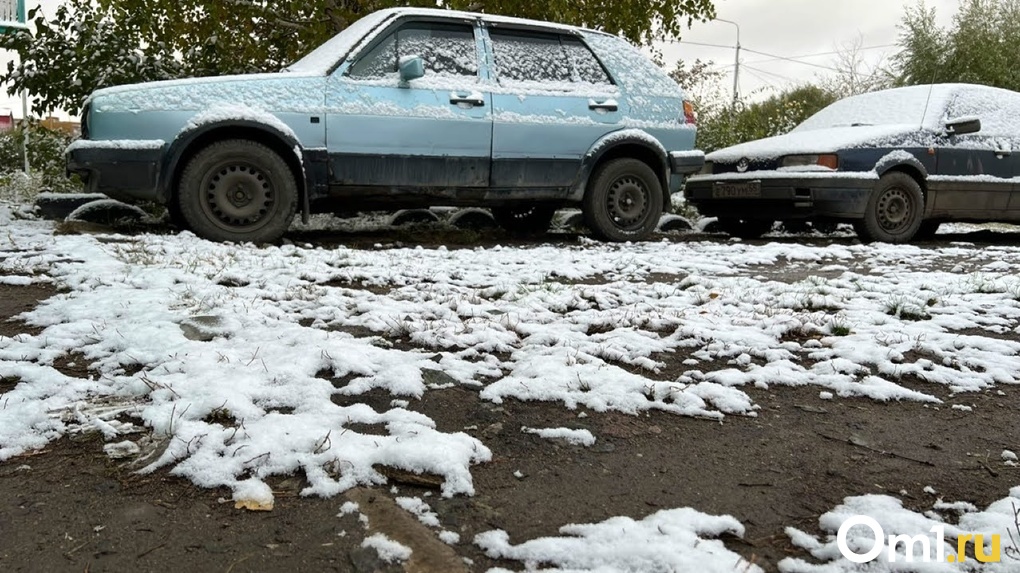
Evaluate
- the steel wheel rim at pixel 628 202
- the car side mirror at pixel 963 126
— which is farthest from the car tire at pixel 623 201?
the car side mirror at pixel 963 126

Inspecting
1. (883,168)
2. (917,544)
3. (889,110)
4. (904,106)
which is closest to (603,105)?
(883,168)

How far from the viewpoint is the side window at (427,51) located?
6137 millimetres

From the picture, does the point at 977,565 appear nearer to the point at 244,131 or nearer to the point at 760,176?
the point at 244,131

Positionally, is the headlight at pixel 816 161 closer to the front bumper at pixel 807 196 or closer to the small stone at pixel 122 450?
the front bumper at pixel 807 196

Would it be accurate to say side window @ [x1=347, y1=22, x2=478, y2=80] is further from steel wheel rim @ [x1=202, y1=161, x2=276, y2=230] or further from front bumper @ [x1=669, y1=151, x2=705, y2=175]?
front bumper @ [x1=669, y1=151, x2=705, y2=175]

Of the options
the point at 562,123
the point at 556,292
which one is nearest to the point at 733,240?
the point at 562,123

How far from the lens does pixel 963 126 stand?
7770 mm

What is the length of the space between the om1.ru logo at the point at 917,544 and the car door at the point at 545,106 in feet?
16.7

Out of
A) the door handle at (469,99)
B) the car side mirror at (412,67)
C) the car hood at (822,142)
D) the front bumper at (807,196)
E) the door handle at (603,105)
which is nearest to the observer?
the car side mirror at (412,67)

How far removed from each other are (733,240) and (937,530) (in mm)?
6414

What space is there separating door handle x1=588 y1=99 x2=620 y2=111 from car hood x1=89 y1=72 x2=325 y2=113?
2.21m

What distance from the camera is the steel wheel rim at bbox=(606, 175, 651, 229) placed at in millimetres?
7078

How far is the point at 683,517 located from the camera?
180 cm

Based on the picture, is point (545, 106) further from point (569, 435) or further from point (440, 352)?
point (569, 435)
